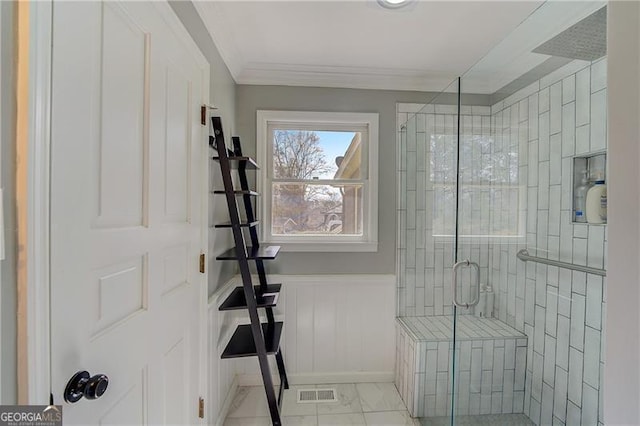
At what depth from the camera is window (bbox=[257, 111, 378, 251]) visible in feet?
7.00

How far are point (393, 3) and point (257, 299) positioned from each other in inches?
69.5

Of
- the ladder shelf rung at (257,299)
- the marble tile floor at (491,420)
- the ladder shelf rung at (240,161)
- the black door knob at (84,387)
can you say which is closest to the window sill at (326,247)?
the ladder shelf rung at (257,299)

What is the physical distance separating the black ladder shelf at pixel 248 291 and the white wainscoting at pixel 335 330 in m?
0.14

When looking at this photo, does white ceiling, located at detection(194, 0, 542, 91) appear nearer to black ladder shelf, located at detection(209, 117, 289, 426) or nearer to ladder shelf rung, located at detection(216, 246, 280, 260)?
black ladder shelf, located at detection(209, 117, 289, 426)

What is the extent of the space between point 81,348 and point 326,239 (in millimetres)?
1628

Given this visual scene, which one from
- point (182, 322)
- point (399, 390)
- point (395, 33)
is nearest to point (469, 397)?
point (399, 390)

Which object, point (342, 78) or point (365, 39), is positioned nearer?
point (365, 39)

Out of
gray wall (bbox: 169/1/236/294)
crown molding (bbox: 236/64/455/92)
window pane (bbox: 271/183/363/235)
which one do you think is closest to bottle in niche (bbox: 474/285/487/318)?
window pane (bbox: 271/183/363/235)

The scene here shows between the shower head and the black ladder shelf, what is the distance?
1678 millimetres

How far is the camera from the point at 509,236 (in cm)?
187

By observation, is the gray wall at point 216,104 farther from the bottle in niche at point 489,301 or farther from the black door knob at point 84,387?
the bottle in niche at point 489,301

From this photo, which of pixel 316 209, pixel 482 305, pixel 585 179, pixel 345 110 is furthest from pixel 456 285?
pixel 345 110

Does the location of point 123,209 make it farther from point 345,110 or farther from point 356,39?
point 345,110

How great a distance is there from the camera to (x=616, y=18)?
443 millimetres
